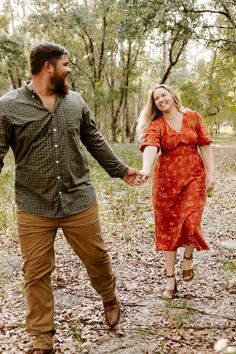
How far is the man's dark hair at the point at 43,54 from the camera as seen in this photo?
12.1ft

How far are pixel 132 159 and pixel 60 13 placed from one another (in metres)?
11.5

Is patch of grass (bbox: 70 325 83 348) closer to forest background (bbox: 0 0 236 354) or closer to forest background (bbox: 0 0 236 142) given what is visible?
forest background (bbox: 0 0 236 354)

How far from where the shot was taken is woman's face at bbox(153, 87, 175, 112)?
16.2ft

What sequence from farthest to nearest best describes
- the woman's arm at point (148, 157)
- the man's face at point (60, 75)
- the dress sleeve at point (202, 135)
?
the dress sleeve at point (202, 135)
the woman's arm at point (148, 157)
the man's face at point (60, 75)

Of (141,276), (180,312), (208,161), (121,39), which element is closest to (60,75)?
(208,161)

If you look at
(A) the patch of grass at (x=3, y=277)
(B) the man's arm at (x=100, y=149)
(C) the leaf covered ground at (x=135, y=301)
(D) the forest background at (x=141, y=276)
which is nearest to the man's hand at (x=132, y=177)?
(B) the man's arm at (x=100, y=149)

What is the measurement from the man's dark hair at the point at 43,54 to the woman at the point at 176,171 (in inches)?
59.5

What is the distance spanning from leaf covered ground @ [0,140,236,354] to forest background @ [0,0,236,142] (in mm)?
5582

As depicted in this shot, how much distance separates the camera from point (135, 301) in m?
5.06

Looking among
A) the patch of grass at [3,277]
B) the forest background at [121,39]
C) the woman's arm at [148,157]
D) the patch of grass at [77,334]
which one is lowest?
the patch of grass at [3,277]

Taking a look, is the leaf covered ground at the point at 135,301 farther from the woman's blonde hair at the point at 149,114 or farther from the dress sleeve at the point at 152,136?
the woman's blonde hair at the point at 149,114

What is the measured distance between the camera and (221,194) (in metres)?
12.3

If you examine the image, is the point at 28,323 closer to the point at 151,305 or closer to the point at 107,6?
the point at 151,305

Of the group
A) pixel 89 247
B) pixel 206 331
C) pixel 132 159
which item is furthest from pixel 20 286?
pixel 132 159
